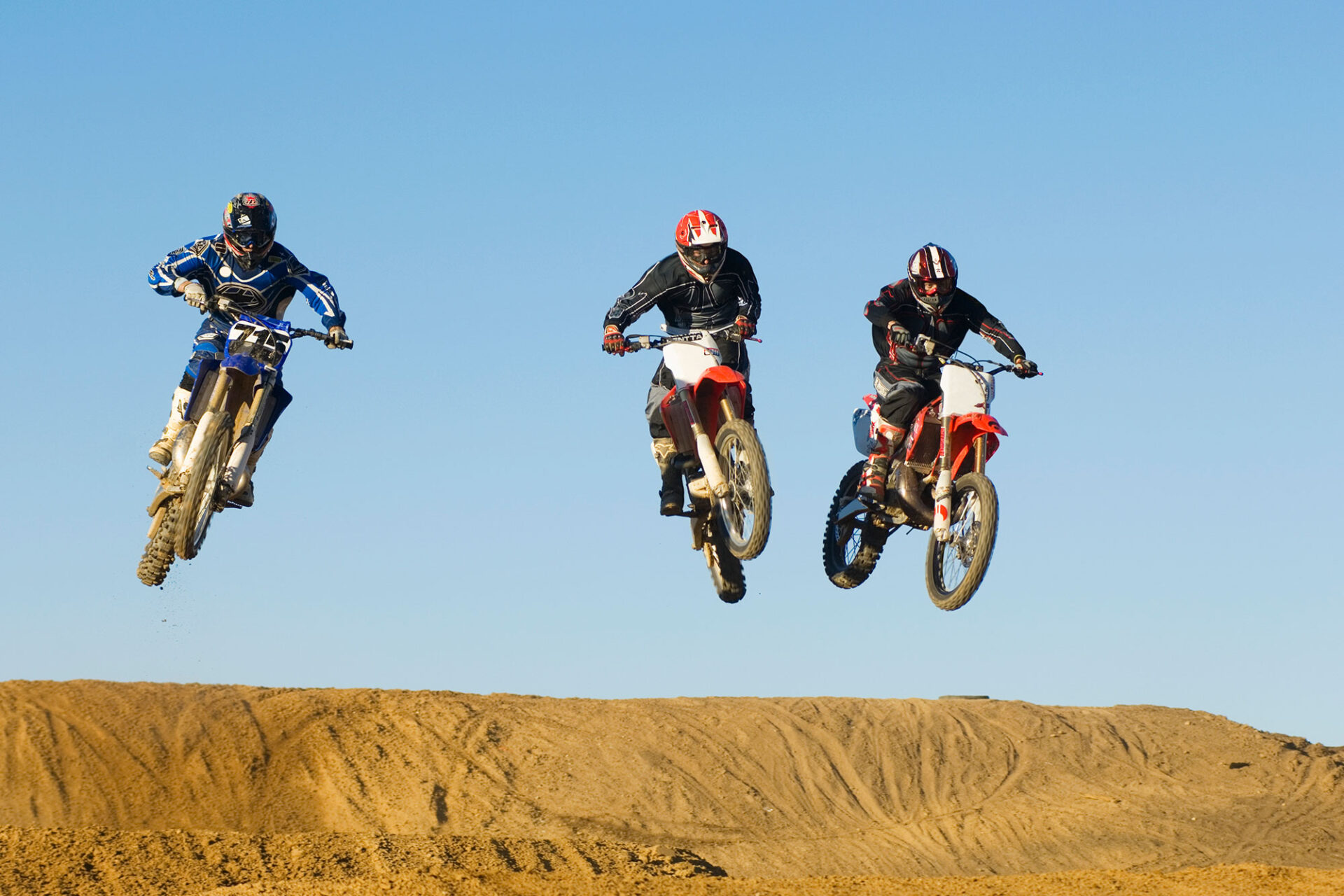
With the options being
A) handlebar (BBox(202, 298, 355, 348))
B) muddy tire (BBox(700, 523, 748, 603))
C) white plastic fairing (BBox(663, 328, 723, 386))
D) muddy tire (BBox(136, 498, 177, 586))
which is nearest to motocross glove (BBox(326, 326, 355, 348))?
handlebar (BBox(202, 298, 355, 348))

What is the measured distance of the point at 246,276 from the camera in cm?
1534

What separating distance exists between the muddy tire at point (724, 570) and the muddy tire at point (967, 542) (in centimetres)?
187

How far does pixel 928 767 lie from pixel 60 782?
1338 cm

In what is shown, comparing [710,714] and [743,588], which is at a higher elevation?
[743,588]

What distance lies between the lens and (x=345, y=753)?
24.3m

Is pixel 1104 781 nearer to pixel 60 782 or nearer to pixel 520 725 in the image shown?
pixel 520 725

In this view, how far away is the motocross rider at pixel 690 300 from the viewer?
14.6 meters

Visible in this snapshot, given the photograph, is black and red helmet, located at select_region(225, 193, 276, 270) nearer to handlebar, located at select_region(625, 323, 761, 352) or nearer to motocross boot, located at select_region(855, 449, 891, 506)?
handlebar, located at select_region(625, 323, 761, 352)

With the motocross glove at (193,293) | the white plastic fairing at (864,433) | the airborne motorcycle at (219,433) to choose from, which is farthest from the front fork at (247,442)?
the white plastic fairing at (864,433)

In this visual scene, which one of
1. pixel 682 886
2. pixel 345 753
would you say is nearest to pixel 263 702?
pixel 345 753

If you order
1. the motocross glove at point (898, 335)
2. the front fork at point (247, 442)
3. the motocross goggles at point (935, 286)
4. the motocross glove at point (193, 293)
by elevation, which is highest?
the motocross goggles at point (935, 286)

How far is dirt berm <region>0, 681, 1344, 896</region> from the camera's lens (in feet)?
75.0

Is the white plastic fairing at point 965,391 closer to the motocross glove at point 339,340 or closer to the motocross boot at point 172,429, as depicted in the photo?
the motocross glove at point 339,340

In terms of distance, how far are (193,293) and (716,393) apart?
4.84 metres
